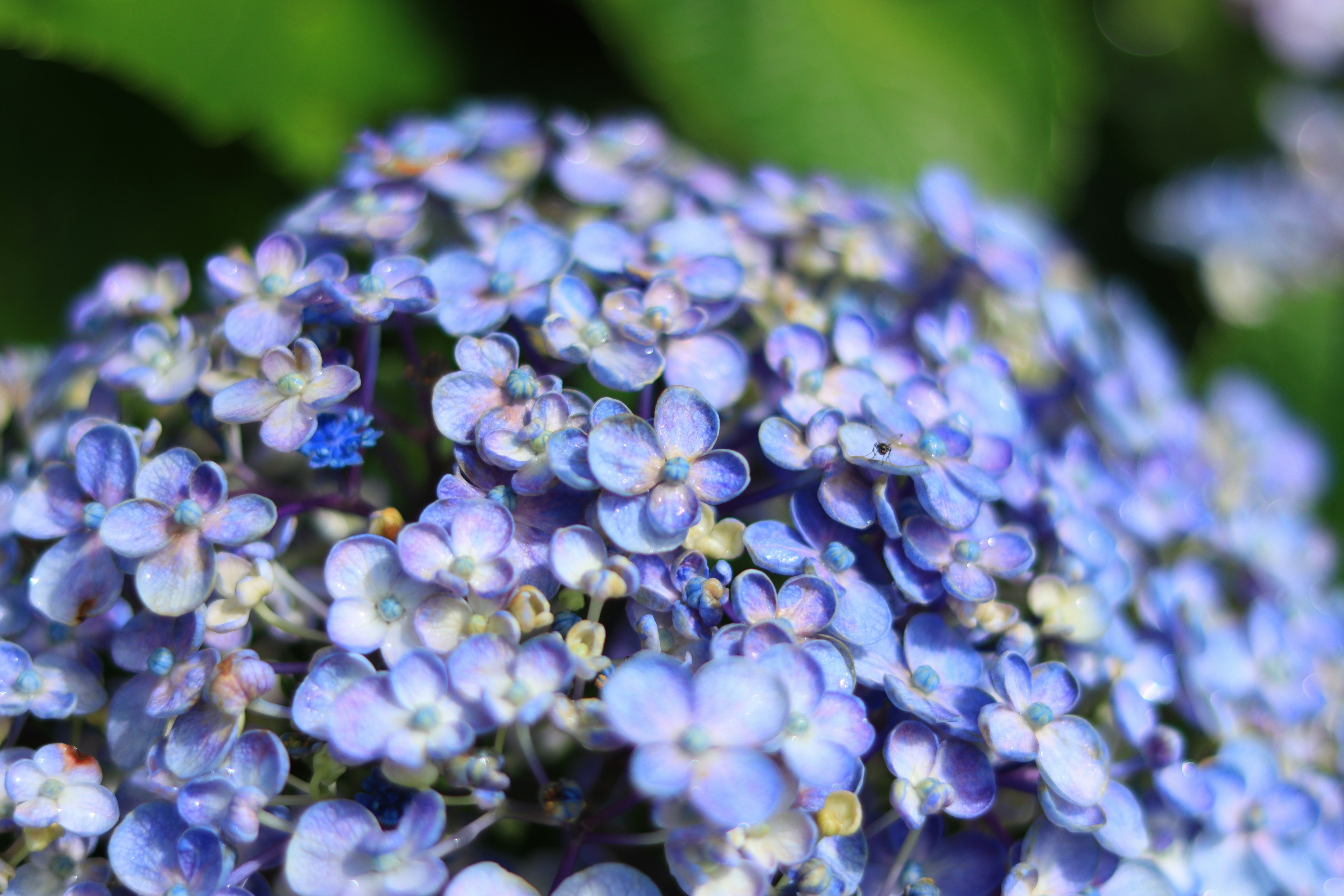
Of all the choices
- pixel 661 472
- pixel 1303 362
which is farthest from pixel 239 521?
pixel 1303 362

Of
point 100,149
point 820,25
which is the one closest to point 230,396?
point 100,149

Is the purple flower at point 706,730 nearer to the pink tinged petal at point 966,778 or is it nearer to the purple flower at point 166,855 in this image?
the pink tinged petal at point 966,778

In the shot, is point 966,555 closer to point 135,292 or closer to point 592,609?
point 592,609

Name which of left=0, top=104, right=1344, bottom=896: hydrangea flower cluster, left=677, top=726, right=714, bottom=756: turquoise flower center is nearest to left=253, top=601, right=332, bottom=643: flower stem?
left=0, top=104, right=1344, bottom=896: hydrangea flower cluster

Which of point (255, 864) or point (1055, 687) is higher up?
point (1055, 687)

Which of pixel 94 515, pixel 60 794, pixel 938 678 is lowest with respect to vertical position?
pixel 60 794

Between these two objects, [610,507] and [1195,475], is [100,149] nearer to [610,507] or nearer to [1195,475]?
[610,507]

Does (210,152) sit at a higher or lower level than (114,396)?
lower
